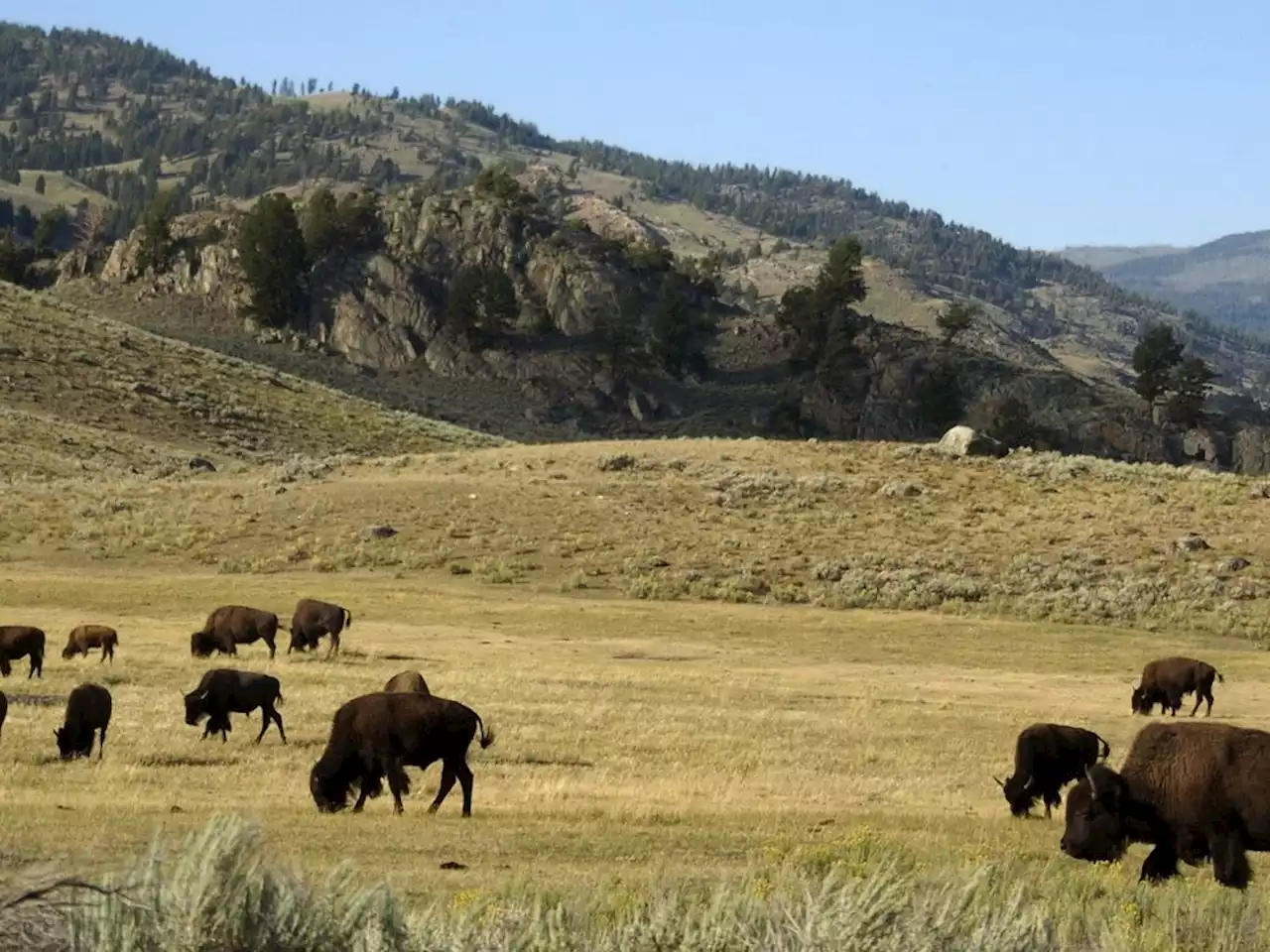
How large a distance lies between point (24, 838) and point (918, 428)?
110m

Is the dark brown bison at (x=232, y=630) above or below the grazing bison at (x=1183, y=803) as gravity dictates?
below

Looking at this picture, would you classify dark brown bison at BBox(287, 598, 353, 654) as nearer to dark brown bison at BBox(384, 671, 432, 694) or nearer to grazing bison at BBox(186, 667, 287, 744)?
dark brown bison at BBox(384, 671, 432, 694)

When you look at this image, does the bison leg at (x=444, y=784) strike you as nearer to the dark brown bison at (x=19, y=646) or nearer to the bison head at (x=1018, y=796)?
the bison head at (x=1018, y=796)

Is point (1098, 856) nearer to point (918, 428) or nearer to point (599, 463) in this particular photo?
point (599, 463)

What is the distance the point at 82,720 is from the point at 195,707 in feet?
8.27

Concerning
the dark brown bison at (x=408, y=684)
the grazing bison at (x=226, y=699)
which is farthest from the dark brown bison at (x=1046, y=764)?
the grazing bison at (x=226, y=699)

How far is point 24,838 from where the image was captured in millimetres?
12508

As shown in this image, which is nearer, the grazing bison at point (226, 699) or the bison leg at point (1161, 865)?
the bison leg at point (1161, 865)

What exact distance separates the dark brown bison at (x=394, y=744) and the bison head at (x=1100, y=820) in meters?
5.66

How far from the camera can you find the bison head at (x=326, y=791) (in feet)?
51.5

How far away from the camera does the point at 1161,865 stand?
13305mm

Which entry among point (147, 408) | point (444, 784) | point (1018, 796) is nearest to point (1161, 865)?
point (1018, 796)

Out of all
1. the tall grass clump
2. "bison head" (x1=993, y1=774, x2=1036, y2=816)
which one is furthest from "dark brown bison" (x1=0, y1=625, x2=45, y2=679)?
the tall grass clump

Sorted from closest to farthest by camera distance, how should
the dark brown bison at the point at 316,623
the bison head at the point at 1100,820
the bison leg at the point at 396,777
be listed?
the bison head at the point at 1100,820
the bison leg at the point at 396,777
the dark brown bison at the point at 316,623
